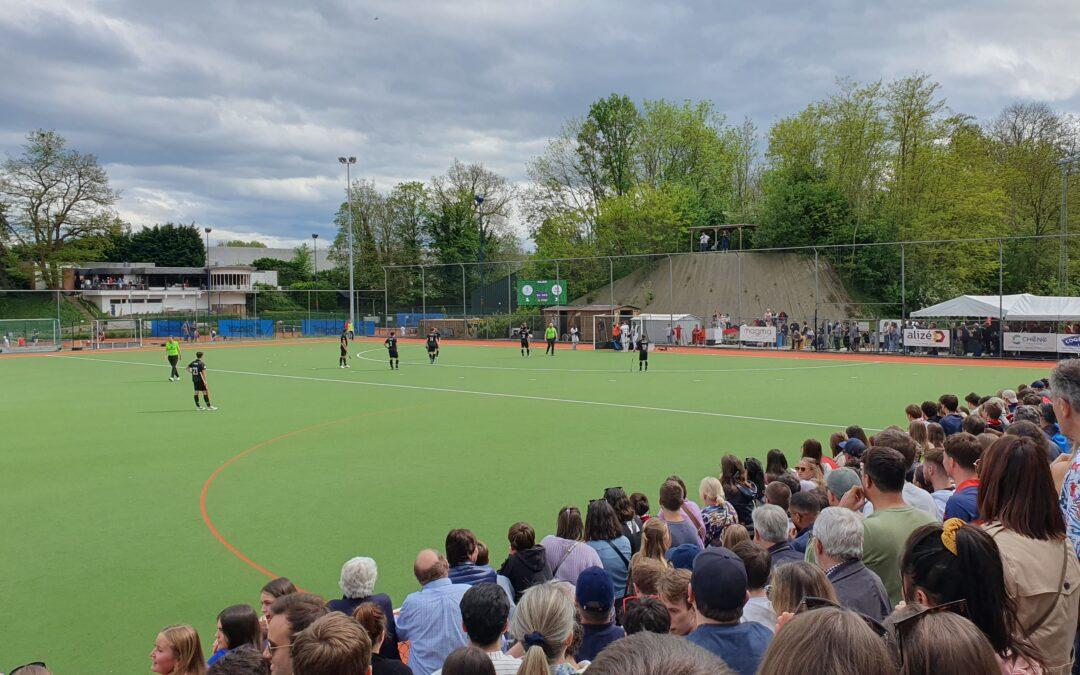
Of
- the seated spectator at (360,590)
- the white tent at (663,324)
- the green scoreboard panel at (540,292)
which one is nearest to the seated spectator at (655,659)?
the seated spectator at (360,590)

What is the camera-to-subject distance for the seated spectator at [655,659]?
1.57m

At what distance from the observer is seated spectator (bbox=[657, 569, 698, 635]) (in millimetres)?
4242

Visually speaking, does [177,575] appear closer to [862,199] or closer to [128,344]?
→ [128,344]

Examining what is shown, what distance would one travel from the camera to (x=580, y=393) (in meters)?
24.3

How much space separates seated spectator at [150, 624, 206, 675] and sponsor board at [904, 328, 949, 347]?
39.7 m

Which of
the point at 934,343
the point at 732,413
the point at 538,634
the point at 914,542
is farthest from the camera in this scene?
the point at 934,343

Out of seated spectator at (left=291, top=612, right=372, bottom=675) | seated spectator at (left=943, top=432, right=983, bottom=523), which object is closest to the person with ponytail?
seated spectator at (left=291, top=612, right=372, bottom=675)

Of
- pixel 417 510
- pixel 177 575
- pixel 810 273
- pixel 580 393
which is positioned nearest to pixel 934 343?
pixel 810 273

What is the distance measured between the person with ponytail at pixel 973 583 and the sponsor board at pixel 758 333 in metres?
43.4

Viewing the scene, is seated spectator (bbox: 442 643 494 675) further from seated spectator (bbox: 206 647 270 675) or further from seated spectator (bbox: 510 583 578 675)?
seated spectator (bbox: 206 647 270 675)

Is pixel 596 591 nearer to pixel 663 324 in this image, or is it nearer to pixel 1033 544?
pixel 1033 544

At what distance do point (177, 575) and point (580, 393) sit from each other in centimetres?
1671

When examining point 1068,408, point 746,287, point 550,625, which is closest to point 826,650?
point 550,625

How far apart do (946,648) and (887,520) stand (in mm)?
3185
